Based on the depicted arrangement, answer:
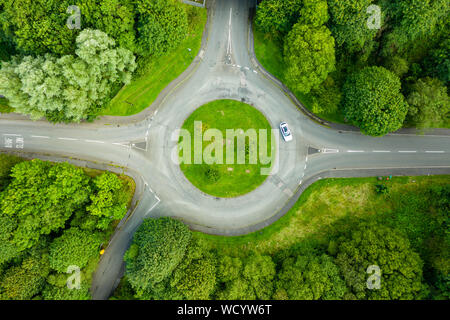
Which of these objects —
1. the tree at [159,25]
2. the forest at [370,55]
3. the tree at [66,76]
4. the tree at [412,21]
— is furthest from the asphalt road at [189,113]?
the tree at [412,21]

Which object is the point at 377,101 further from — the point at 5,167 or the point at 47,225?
the point at 5,167

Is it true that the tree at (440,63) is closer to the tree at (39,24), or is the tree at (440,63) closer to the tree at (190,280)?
the tree at (190,280)

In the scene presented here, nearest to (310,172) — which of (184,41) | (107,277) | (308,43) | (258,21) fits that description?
(308,43)

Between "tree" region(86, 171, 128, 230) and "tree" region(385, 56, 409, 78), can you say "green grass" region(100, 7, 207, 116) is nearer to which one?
"tree" region(86, 171, 128, 230)

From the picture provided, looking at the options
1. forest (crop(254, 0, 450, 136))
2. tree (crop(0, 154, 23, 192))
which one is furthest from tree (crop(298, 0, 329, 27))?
tree (crop(0, 154, 23, 192))

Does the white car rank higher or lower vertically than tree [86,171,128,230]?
higher

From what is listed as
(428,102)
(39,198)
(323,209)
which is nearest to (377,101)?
(428,102)
